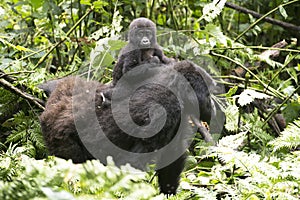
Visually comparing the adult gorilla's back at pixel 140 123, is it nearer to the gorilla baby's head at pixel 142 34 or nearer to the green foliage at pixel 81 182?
the gorilla baby's head at pixel 142 34

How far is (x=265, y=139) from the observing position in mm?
3877

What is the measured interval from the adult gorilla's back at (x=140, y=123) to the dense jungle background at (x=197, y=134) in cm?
15

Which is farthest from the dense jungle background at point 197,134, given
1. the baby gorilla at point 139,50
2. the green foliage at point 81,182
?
the baby gorilla at point 139,50

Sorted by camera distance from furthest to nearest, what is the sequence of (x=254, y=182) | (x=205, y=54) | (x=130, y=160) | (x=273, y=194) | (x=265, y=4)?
(x=265, y=4)
(x=205, y=54)
(x=130, y=160)
(x=254, y=182)
(x=273, y=194)

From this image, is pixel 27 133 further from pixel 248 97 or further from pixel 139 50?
pixel 248 97

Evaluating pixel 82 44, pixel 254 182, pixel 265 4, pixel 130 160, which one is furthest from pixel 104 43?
pixel 265 4

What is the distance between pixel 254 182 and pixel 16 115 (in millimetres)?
1986

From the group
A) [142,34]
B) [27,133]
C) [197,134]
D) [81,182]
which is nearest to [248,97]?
[197,134]

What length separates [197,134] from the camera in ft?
12.4

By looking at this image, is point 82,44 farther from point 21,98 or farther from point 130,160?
point 130,160

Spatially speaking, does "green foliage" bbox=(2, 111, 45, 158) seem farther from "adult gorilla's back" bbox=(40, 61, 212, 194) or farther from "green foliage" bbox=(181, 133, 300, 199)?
"green foliage" bbox=(181, 133, 300, 199)

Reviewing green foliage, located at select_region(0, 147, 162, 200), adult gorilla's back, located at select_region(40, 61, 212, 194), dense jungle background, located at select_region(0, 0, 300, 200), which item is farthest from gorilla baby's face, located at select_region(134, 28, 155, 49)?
green foliage, located at select_region(0, 147, 162, 200)

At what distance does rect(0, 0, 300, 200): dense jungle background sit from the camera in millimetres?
1919

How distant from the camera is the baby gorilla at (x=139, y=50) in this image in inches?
150
